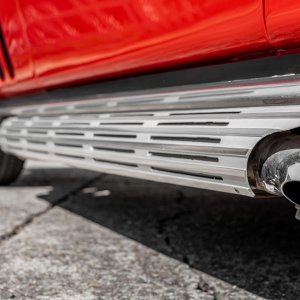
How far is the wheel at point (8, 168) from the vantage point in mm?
3709

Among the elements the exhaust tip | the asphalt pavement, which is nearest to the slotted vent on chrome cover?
the exhaust tip

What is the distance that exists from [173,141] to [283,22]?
0.52 meters

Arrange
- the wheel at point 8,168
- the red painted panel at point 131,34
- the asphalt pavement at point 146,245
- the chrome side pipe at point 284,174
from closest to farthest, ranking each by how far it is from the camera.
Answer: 1. the chrome side pipe at point 284,174
2. the red painted panel at point 131,34
3. the asphalt pavement at point 146,245
4. the wheel at point 8,168

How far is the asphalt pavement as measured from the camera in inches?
75.9

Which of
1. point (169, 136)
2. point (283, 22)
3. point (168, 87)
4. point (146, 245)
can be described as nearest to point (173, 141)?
point (169, 136)

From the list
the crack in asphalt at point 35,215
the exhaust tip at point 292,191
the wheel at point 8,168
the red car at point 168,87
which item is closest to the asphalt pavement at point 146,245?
the crack in asphalt at point 35,215

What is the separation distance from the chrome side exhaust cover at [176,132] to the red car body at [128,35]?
0.12 metres

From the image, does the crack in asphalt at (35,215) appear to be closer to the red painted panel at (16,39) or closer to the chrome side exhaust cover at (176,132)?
the chrome side exhaust cover at (176,132)

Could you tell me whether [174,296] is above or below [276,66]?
below

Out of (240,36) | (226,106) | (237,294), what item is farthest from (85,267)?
(240,36)

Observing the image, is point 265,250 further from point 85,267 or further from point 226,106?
point 226,106

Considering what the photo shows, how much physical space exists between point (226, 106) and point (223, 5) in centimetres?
30

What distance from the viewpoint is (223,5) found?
5.26ft

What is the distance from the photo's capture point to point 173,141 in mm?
1755
